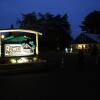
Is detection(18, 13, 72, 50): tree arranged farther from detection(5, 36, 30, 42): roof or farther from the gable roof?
detection(5, 36, 30, 42): roof

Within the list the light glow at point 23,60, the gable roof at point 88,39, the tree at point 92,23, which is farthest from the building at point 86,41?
the light glow at point 23,60

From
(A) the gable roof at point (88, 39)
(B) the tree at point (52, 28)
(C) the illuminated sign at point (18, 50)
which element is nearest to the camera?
(C) the illuminated sign at point (18, 50)

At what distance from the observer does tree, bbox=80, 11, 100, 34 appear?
130250mm

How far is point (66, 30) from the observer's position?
123m

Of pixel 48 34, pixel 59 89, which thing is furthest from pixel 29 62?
pixel 48 34

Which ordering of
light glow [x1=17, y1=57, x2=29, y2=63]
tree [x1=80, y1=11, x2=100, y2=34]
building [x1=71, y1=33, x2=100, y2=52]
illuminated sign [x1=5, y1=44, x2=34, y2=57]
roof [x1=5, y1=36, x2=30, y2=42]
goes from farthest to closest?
1. tree [x1=80, y1=11, x2=100, y2=34]
2. building [x1=71, y1=33, x2=100, y2=52]
3. roof [x1=5, y1=36, x2=30, y2=42]
4. illuminated sign [x1=5, y1=44, x2=34, y2=57]
5. light glow [x1=17, y1=57, x2=29, y2=63]

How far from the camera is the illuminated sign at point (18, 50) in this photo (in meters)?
28.0

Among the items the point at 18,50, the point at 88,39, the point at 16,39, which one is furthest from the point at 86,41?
the point at 18,50

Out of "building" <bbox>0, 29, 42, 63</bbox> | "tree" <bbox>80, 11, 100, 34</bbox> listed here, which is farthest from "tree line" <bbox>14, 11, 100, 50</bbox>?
"building" <bbox>0, 29, 42, 63</bbox>

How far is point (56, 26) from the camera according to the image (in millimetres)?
118875

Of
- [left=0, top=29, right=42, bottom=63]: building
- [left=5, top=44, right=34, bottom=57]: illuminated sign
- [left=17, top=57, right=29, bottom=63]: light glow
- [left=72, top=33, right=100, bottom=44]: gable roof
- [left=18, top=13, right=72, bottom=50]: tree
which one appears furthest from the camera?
[left=18, top=13, right=72, bottom=50]: tree

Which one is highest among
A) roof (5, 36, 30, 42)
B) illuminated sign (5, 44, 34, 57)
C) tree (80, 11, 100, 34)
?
tree (80, 11, 100, 34)

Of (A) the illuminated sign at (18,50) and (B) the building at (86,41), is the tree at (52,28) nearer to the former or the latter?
(B) the building at (86,41)

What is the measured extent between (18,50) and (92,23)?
4162 inches
